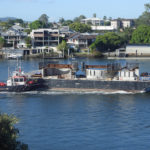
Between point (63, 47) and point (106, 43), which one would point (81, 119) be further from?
point (106, 43)

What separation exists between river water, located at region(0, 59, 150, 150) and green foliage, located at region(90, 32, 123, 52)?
3002cm

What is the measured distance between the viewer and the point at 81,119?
20031 mm

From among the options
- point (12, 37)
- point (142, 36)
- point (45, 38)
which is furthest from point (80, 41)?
point (12, 37)

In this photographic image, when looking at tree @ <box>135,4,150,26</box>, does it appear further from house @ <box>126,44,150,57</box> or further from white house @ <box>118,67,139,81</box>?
white house @ <box>118,67,139,81</box>

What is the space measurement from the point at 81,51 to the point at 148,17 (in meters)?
23.1

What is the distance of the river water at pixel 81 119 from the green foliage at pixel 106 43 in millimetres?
30019

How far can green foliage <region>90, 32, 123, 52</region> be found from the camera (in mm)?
56503

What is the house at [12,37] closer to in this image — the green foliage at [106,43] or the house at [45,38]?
the house at [45,38]

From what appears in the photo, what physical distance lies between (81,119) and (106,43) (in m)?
37.4

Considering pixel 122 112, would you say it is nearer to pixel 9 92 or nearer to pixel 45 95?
pixel 45 95

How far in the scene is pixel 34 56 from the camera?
5516 centimetres

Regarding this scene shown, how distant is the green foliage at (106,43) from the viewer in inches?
2225

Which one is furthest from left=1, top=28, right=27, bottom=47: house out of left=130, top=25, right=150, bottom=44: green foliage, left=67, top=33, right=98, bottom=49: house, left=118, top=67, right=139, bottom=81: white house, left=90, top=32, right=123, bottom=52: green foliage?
left=118, top=67, right=139, bottom=81: white house

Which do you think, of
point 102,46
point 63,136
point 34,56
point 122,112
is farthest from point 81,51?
point 63,136
